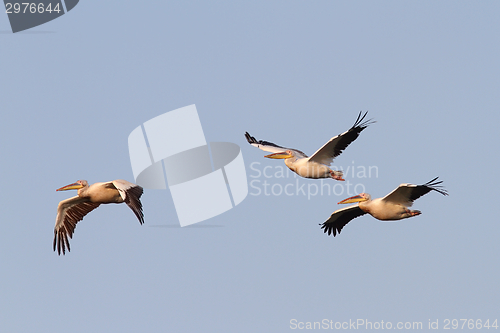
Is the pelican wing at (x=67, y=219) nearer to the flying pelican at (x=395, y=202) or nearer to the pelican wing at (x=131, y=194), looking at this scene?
the pelican wing at (x=131, y=194)

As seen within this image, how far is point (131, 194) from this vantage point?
14.5 metres

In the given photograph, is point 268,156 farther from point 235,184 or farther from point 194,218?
point 194,218

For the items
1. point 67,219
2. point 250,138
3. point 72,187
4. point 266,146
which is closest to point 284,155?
point 266,146

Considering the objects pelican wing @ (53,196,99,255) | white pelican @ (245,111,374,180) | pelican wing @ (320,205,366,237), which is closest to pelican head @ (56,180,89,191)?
pelican wing @ (53,196,99,255)

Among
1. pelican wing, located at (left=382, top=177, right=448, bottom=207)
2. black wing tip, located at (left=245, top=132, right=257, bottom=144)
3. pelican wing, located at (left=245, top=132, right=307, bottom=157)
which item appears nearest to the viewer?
pelican wing, located at (left=382, top=177, right=448, bottom=207)

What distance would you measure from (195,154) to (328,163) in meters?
5.38

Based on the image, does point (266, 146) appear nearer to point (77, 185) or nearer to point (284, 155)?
point (284, 155)

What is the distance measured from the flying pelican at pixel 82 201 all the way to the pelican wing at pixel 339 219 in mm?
5180

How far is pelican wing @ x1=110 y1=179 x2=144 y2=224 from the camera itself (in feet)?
46.5

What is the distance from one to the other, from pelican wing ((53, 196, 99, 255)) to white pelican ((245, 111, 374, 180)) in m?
5.18

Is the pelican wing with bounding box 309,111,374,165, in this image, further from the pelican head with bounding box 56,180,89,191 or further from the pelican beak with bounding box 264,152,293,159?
the pelican head with bounding box 56,180,89,191

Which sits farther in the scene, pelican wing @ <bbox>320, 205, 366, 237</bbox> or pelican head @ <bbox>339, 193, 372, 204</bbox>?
pelican wing @ <bbox>320, 205, 366, 237</bbox>

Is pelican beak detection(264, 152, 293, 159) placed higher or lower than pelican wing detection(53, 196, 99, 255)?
higher

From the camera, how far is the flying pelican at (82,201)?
15.0m
